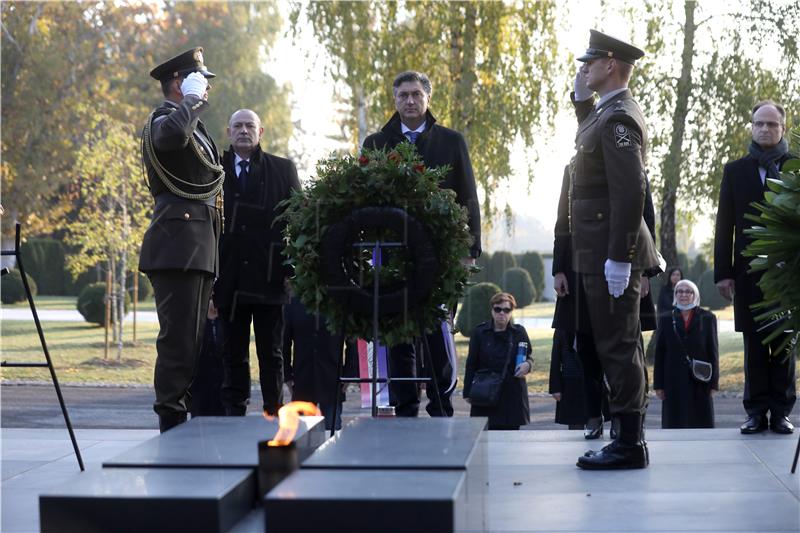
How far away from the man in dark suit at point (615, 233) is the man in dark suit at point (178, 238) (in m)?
2.16

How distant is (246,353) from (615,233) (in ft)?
9.28

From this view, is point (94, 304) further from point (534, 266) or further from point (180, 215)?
point (180, 215)

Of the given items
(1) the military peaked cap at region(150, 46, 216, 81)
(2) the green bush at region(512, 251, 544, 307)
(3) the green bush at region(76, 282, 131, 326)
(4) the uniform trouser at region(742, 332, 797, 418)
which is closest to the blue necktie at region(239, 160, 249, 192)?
(1) the military peaked cap at region(150, 46, 216, 81)

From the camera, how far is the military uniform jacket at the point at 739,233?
24.6 feet

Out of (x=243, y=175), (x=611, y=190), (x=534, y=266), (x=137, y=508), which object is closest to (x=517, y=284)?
(x=534, y=266)

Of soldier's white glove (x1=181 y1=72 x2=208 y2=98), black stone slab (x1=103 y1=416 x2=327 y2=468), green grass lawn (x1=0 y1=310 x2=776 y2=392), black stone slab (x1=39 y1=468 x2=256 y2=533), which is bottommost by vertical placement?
green grass lawn (x1=0 y1=310 x2=776 y2=392)

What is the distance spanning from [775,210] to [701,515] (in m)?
1.48

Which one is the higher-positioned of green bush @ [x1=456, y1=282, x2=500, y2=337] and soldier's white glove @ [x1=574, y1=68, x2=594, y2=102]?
soldier's white glove @ [x1=574, y1=68, x2=594, y2=102]

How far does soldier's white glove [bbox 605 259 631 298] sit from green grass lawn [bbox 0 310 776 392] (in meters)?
11.6

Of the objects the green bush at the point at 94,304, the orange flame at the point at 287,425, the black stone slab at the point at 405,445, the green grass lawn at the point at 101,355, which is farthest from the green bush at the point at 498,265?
the orange flame at the point at 287,425

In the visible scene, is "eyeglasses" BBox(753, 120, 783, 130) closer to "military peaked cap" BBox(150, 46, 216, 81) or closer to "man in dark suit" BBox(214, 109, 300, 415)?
"man in dark suit" BBox(214, 109, 300, 415)

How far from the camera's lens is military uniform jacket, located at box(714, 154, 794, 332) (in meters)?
7.51

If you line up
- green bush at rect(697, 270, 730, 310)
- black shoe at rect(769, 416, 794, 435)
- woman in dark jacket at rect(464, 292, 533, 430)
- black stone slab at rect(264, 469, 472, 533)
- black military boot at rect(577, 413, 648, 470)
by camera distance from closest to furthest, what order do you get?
black stone slab at rect(264, 469, 472, 533) < black military boot at rect(577, 413, 648, 470) < black shoe at rect(769, 416, 794, 435) < woman in dark jacket at rect(464, 292, 533, 430) < green bush at rect(697, 270, 730, 310)

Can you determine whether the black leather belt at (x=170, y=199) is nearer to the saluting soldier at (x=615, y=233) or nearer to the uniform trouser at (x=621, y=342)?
the saluting soldier at (x=615, y=233)
